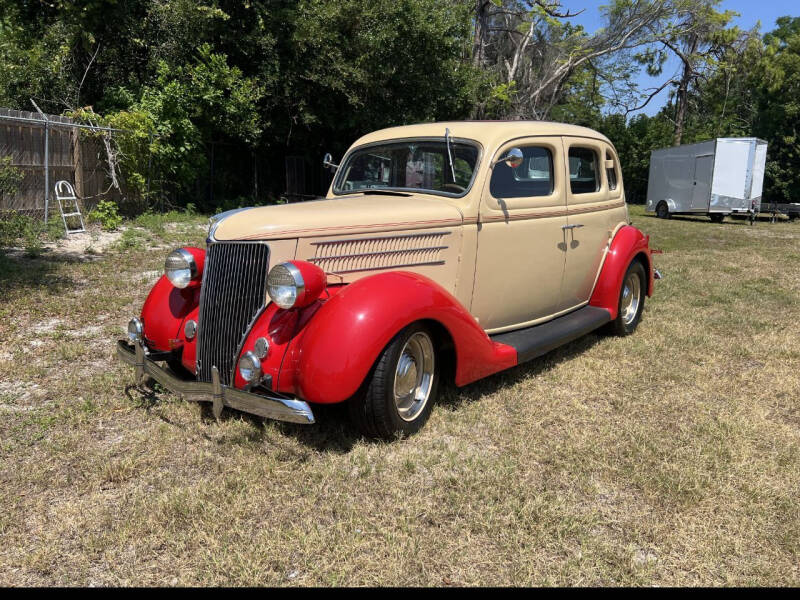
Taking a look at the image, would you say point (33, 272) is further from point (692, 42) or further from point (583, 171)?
point (692, 42)

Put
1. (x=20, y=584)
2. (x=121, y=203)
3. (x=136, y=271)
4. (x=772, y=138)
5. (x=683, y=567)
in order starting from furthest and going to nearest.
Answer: (x=772, y=138)
(x=121, y=203)
(x=136, y=271)
(x=683, y=567)
(x=20, y=584)

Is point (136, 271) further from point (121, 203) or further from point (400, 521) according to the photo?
point (400, 521)

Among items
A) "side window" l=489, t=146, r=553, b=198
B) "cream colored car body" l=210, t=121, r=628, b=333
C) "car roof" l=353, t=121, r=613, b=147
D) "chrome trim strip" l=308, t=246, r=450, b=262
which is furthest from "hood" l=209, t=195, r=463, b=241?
"car roof" l=353, t=121, r=613, b=147

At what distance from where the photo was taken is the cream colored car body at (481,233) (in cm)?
329

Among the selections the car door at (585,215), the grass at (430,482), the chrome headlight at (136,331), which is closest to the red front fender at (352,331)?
the grass at (430,482)

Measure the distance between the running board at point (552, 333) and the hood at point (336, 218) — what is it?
1006mm

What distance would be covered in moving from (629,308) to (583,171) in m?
1.59

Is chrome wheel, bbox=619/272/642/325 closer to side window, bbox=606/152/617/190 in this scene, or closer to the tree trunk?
side window, bbox=606/152/617/190

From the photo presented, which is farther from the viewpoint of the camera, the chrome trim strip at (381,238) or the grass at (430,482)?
the chrome trim strip at (381,238)

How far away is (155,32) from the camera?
13602mm

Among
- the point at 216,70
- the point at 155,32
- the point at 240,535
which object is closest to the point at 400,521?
the point at 240,535

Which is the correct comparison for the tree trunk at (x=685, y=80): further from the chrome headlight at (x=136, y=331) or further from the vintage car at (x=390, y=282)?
the chrome headlight at (x=136, y=331)

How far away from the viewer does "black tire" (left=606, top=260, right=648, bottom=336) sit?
5.41 metres

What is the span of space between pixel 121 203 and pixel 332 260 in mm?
10222
